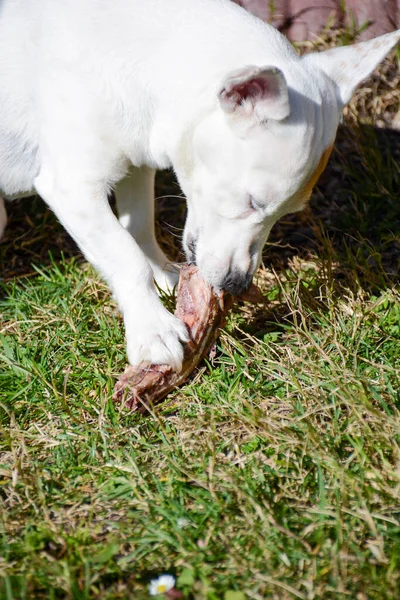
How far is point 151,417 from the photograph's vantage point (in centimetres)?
312

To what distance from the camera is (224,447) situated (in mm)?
2906

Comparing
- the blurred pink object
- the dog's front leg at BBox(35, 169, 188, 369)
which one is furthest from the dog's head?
the blurred pink object

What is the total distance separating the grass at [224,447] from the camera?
2.35 m

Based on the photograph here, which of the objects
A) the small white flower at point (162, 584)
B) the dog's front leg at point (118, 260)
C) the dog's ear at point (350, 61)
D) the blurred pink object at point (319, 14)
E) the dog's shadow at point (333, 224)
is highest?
the dog's ear at point (350, 61)

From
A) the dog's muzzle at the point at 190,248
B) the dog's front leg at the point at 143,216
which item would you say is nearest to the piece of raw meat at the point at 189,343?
the dog's muzzle at the point at 190,248

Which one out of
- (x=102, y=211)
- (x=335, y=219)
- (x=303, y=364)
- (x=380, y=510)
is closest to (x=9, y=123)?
→ (x=102, y=211)

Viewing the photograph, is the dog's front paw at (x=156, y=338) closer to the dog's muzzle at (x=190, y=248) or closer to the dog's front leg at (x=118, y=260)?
the dog's front leg at (x=118, y=260)

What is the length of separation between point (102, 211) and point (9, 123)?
652 millimetres

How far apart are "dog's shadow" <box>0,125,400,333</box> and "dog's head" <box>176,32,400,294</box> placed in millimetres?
892

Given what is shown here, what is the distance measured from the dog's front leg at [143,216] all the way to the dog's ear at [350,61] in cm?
112

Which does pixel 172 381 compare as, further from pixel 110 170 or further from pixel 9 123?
pixel 9 123

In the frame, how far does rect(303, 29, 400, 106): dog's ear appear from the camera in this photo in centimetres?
319

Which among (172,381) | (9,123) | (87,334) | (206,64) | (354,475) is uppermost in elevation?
(206,64)

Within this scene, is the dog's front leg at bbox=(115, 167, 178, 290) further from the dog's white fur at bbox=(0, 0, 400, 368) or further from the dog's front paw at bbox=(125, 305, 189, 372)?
the dog's front paw at bbox=(125, 305, 189, 372)
